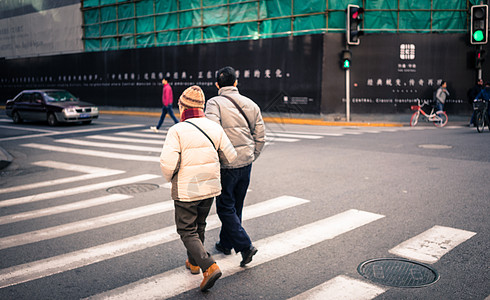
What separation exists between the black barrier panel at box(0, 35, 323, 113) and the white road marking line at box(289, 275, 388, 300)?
19.4 metres

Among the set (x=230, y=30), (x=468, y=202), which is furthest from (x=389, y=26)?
(x=468, y=202)

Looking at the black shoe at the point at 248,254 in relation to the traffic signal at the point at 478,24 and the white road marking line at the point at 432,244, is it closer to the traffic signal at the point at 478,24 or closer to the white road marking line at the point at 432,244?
the white road marking line at the point at 432,244

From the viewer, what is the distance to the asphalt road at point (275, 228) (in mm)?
4168

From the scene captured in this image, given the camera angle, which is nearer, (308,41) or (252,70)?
(308,41)

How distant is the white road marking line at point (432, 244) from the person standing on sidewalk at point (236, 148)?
1.64 m

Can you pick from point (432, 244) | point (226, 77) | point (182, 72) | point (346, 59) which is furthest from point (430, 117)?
point (226, 77)

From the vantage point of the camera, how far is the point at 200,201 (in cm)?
413

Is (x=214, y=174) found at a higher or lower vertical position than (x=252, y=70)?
lower

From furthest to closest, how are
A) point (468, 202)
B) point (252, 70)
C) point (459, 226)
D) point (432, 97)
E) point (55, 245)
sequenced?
point (252, 70) → point (432, 97) → point (468, 202) → point (459, 226) → point (55, 245)

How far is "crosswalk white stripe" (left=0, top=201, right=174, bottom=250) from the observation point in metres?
5.50

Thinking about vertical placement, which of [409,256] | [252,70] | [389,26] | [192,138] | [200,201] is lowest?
[409,256]

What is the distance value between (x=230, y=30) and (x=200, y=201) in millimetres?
24088

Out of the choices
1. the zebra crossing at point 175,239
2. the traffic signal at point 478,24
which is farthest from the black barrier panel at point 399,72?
the zebra crossing at point 175,239

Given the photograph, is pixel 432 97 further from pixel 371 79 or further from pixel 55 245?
pixel 55 245
